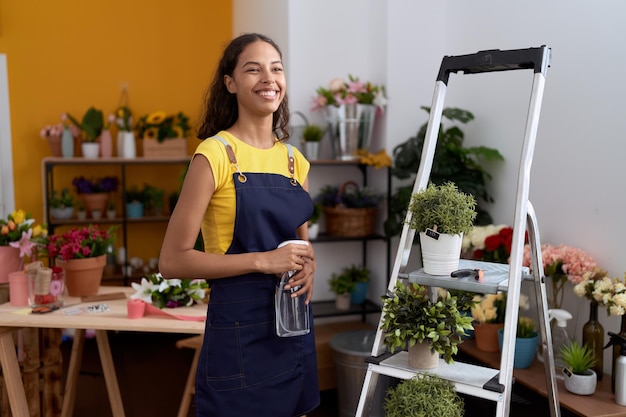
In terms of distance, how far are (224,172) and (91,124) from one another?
364 centimetres

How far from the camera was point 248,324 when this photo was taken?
1751 mm

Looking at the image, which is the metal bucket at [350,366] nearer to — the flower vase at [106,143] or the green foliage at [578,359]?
the green foliage at [578,359]

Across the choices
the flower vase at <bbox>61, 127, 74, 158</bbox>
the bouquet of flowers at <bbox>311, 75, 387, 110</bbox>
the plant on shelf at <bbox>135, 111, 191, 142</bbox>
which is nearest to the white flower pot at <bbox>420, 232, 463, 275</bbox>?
the bouquet of flowers at <bbox>311, 75, 387, 110</bbox>

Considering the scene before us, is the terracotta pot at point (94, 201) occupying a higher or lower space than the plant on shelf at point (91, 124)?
lower

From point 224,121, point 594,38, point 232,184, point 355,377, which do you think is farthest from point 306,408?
point 594,38

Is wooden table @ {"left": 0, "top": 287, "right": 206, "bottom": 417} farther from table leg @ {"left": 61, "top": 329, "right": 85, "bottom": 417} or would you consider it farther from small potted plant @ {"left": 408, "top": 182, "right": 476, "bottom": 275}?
small potted plant @ {"left": 408, "top": 182, "right": 476, "bottom": 275}

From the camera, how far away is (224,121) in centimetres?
184

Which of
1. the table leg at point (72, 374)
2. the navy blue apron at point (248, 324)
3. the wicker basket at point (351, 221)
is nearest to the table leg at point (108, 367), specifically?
the table leg at point (72, 374)

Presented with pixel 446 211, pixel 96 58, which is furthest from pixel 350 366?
pixel 96 58

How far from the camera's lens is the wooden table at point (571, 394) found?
221cm

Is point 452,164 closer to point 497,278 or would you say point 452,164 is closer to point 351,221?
point 351,221

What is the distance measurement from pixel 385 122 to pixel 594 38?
1401mm

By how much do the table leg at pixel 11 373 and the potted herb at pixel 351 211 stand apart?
1.90 metres

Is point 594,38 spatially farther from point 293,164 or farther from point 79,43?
point 79,43
